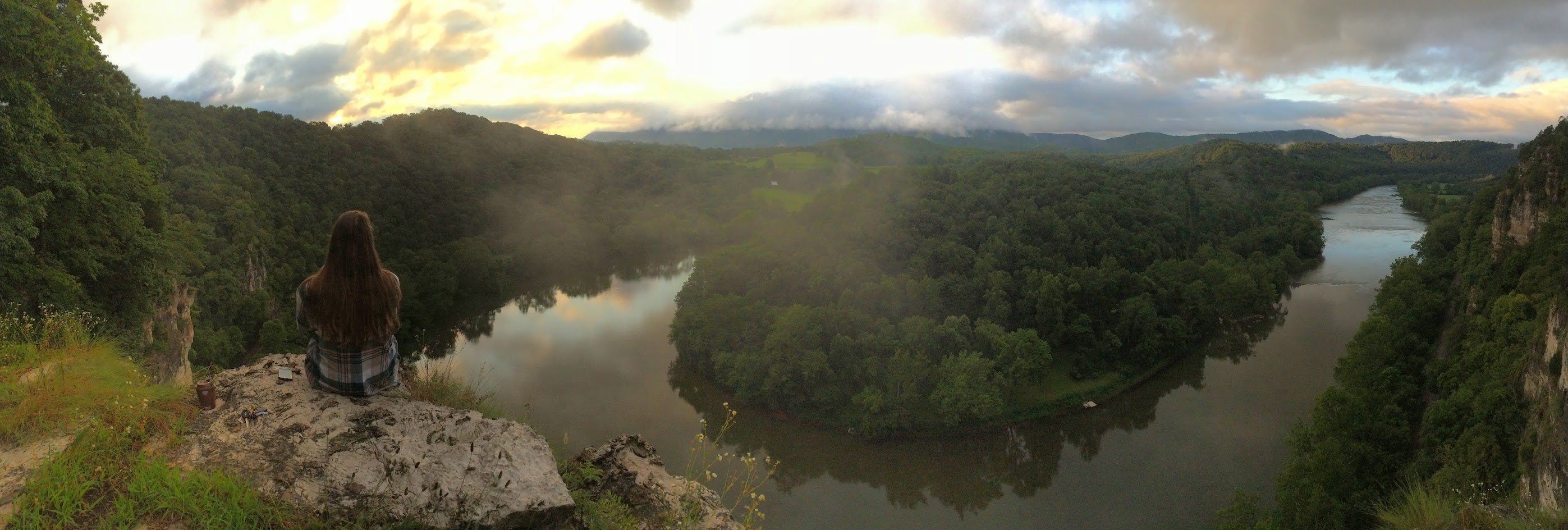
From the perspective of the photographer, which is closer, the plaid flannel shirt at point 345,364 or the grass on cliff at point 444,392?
the plaid flannel shirt at point 345,364

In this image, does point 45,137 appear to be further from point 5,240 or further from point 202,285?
point 202,285

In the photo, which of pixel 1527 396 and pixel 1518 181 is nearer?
pixel 1527 396

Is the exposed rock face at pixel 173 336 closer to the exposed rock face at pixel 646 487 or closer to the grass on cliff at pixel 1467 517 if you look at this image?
the exposed rock face at pixel 646 487

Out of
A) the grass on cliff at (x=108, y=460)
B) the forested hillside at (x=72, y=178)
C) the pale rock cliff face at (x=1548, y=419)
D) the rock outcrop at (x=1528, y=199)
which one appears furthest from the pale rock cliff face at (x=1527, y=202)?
the forested hillside at (x=72, y=178)

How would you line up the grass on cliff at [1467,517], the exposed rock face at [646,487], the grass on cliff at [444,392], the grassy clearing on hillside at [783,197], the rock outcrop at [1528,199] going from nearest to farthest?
1. the grass on cliff at [1467,517]
2. the exposed rock face at [646,487]
3. the grass on cliff at [444,392]
4. the rock outcrop at [1528,199]
5. the grassy clearing on hillside at [783,197]

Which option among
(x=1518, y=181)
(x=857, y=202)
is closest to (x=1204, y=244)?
(x=1518, y=181)

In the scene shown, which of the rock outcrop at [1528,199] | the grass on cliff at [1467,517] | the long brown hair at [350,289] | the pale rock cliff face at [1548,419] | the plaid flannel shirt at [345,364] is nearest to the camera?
the long brown hair at [350,289]

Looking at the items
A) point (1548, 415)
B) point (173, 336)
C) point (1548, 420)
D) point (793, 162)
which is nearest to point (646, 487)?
point (173, 336)
